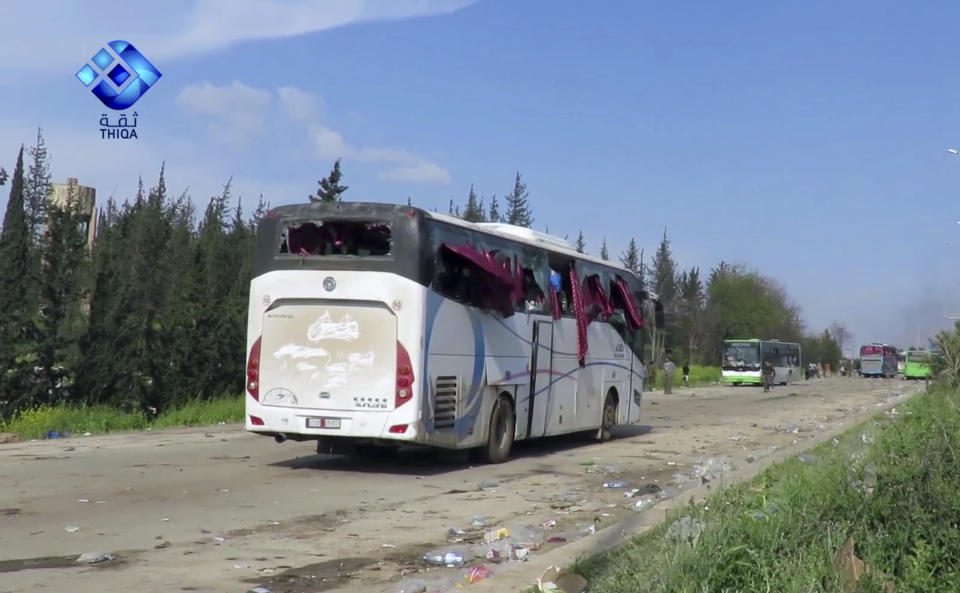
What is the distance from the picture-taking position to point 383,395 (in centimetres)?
1357

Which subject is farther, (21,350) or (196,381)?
(196,381)

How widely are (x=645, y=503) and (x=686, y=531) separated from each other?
6.01 m

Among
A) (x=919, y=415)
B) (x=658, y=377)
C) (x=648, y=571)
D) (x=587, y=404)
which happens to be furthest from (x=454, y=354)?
(x=658, y=377)

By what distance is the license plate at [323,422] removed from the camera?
13.7 meters

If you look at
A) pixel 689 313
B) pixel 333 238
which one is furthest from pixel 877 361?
pixel 333 238

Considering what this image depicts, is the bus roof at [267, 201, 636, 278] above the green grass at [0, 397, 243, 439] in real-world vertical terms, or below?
above

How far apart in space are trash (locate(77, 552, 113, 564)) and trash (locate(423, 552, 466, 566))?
2493 millimetres

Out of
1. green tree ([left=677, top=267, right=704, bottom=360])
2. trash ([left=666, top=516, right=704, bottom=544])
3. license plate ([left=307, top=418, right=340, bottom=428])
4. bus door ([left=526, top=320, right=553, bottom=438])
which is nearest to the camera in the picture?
trash ([left=666, top=516, right=704, bottom=544])

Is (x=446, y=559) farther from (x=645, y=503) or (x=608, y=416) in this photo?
(x=608, y=416)

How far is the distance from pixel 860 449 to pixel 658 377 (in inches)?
2213

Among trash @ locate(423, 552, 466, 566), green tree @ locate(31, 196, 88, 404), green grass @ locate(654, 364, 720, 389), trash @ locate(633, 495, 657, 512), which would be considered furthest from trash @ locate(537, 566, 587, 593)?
green grass @ locate(654, 364, 720, 389)

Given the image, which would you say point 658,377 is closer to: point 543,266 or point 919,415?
point 543,266

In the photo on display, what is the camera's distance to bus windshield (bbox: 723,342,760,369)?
68.4 metres

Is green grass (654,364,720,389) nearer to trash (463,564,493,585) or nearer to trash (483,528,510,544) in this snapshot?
trash (483,528,510,544)
